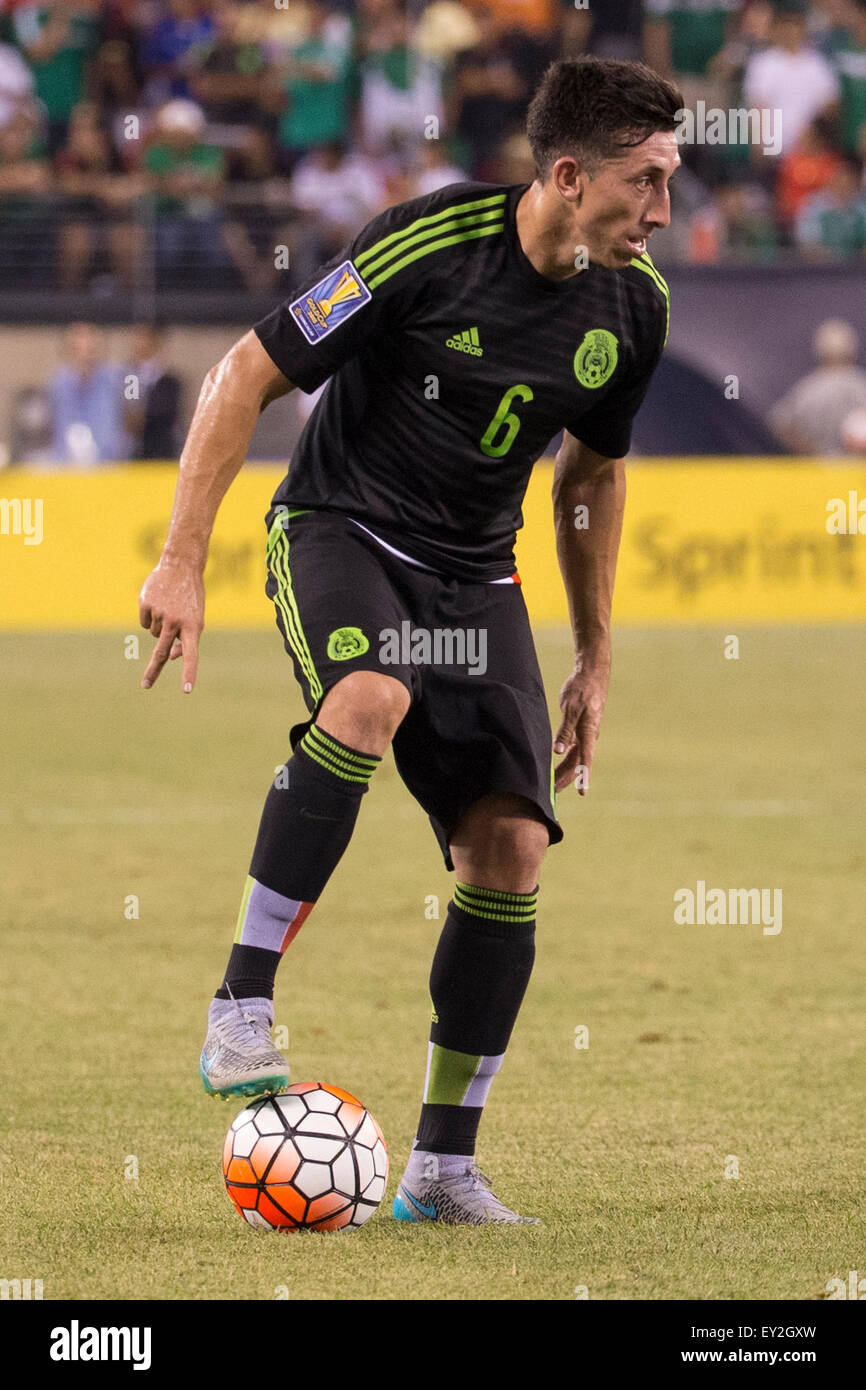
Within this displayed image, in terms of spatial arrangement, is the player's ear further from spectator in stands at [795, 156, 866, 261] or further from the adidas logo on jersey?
spectator in stands at [795, 156, 866, 261]

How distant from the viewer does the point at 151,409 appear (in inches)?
645

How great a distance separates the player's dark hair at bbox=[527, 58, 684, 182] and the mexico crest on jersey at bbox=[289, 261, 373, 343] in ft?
1.48

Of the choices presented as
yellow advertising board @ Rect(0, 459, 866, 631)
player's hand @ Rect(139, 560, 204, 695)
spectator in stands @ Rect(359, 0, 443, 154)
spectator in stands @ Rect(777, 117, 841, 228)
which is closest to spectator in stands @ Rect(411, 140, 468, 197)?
spectator in stands @ Rect(359, 0, 443, 154)

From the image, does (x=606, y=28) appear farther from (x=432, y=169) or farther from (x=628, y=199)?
(x=628, y=199)

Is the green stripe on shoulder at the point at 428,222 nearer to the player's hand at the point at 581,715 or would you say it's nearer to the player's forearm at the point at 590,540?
the player's forearm at the point at 590,540

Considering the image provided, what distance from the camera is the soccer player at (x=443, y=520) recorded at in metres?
3.83

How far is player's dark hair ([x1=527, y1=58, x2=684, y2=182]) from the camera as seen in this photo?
12.7ft

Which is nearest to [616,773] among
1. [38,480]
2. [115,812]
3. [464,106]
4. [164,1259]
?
[115,812]

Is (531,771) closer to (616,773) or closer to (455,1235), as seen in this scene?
(455,1235)

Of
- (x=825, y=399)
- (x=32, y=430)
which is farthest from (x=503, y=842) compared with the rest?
(x=825, y=399)

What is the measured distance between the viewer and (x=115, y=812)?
9523 millimetres

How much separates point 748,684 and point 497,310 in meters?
9.79

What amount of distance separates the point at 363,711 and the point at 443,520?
22.5 inches

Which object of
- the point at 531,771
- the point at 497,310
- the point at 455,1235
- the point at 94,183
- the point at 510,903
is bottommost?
the point at 455,1235
